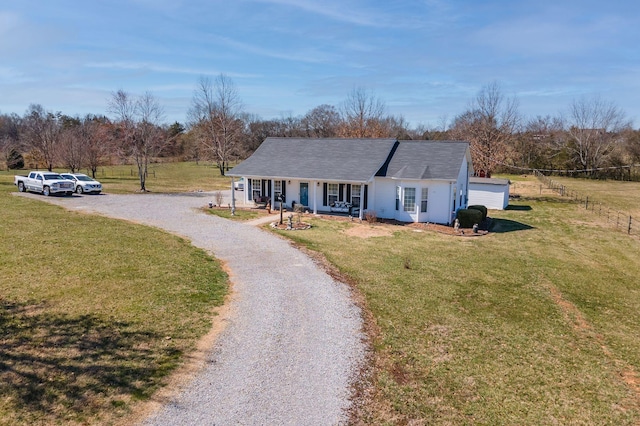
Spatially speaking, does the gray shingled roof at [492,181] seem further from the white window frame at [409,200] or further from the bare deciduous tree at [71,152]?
the bare deciduous tree at [71,152]

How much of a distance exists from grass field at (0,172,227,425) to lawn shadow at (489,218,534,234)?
17398 millimetres

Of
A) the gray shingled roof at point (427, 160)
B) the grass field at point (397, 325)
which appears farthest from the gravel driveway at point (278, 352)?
the gray shingled roof at point (427, 160)

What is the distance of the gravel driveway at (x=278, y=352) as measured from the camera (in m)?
6.75

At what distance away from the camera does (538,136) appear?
72750mm

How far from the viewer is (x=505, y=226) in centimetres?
2684

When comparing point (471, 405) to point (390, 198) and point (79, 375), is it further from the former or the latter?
point (390, 198)

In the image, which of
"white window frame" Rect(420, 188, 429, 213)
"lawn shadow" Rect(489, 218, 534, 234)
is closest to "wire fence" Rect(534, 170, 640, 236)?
"lawn shadow" Rect(489, 218, 534, 234)

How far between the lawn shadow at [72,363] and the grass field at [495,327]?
402cm

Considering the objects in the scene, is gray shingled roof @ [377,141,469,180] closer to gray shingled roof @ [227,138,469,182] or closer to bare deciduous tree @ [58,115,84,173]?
gray shingled roof @ [227,138,469,182]

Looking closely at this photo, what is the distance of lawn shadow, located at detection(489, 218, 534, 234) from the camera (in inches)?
1000

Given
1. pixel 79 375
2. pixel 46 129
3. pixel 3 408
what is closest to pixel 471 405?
pixel 79 375

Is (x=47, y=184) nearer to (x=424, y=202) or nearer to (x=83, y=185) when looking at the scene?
(x=83, y=185)

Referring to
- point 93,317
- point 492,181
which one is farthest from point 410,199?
point 93,317

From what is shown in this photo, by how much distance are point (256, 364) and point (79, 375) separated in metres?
2.99
